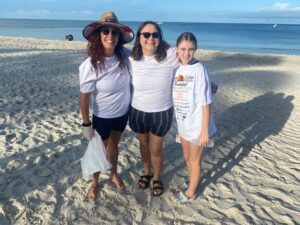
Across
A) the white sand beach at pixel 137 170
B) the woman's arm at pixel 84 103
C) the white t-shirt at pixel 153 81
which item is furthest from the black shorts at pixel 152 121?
the white sand beach at pixel 137 170

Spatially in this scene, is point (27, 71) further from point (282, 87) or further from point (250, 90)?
point (282, 87)

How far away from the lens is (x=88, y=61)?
343 centimetres

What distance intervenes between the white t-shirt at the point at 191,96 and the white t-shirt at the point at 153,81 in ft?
0.32

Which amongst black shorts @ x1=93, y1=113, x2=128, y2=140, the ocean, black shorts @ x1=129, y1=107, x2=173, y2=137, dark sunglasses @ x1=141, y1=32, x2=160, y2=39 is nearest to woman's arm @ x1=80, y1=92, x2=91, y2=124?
black shorts @ x1=93, y1=113, x2=128, y2=140

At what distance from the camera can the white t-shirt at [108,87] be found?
350 cm

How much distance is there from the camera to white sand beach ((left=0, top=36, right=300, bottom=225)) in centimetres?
389

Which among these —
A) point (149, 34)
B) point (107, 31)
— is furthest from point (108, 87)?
point (149, 34)

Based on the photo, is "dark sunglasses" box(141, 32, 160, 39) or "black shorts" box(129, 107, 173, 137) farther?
"black shorts" box(129, 107, 173, 137)

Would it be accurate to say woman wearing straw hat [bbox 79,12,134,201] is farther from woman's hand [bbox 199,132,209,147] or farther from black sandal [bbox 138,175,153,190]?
woman's hand [bbox 199,132,209,147]

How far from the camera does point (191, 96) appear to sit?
358 cm

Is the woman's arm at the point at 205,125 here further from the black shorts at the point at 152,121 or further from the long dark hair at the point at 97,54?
the long dark hair at the point at 97,54

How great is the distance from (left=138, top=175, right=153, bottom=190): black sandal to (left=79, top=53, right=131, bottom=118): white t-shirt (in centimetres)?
109

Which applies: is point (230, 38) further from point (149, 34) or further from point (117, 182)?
point (149, 34)

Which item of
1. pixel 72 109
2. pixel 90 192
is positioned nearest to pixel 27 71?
pixel 72 109
